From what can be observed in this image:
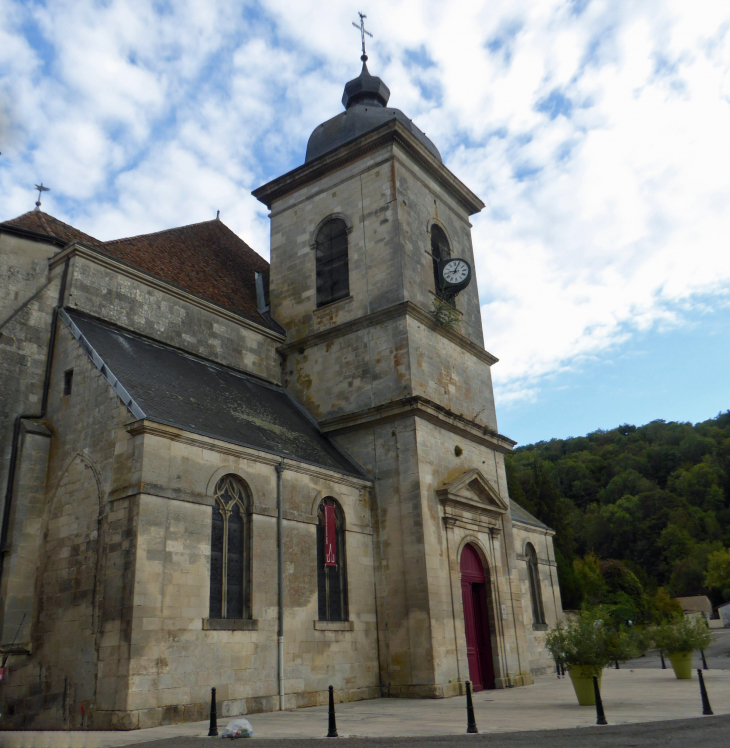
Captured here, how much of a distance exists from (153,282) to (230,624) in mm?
9003

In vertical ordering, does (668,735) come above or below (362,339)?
below

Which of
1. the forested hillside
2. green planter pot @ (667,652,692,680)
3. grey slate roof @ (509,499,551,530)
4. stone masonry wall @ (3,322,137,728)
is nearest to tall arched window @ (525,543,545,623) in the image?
grey slate roof @ (509,499,551,530)

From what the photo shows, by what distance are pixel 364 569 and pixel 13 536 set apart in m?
7.67

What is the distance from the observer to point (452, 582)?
54.7 ft

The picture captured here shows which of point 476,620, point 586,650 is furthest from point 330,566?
point 586,650

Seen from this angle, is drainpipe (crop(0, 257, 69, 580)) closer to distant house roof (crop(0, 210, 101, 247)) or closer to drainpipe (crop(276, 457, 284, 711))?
distant house roof (crop(0, 210, 101, 247))

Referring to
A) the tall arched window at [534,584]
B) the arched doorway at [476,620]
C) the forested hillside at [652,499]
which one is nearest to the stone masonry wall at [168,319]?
→ the arched doorway at [476,620]

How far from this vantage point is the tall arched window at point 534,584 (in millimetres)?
25969

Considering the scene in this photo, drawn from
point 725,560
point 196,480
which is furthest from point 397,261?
point 725,560

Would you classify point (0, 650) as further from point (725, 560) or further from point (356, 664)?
point (725, 560)

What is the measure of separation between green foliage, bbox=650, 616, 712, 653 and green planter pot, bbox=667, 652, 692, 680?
0.20 m

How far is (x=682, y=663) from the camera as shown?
16.1 meters

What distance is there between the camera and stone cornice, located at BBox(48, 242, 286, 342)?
16.0 meters

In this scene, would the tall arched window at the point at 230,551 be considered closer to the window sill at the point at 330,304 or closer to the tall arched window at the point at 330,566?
the tall arched window at the point at 330,566
